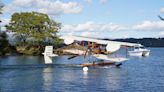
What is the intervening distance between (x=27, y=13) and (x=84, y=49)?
66.5m

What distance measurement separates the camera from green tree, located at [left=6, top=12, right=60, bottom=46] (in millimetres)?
140250

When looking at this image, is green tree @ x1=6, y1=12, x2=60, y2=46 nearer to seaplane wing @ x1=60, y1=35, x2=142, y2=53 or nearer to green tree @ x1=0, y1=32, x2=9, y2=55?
green tree @ x1=0, y1=32, x2=9, y2=55

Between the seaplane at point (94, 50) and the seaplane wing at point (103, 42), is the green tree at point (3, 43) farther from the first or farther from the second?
the seaplane wing at point (103, 42)

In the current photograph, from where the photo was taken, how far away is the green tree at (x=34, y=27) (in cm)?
14025

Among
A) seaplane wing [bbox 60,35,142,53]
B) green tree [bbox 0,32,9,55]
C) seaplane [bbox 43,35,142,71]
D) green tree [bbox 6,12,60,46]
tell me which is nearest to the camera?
seaplane wing [bbox 60,35,142,53]

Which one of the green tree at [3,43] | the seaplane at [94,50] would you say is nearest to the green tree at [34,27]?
the green tree at [3,43]

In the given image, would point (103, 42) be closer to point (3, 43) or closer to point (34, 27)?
point (3, 43)

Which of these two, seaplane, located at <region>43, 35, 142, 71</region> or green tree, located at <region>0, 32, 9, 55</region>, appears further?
green tree, located at <region>0, 32, 9, 55</region>

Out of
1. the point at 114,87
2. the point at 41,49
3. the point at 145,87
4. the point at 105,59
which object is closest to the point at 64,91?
the point at 114,87

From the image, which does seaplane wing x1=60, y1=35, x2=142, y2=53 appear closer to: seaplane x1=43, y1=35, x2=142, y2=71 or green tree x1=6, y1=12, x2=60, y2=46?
seaplane x1=43, y1=35, x2=142, y2=71

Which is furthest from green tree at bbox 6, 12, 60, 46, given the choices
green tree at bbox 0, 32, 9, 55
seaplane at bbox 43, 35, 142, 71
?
seaplane at bbox 43, 35, 142, 71

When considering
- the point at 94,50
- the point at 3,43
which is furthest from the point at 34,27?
the point at 94,50

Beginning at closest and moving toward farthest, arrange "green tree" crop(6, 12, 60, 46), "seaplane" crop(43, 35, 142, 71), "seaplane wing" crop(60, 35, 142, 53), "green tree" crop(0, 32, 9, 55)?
"seaplane wing" crop(60, 35, 142, 53) → "seaplane" crop(43, 35, 142, 71) → "green tree" crop(0, 32, 9, 55) → "green tree" crop(6, 12, 60, 46)

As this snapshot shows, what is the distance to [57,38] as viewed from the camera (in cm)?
14250
